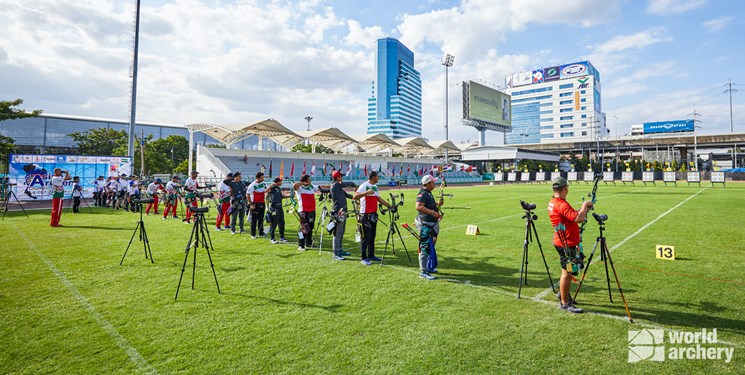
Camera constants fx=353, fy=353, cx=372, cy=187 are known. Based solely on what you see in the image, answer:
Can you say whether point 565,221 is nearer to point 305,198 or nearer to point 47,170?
point 305,198

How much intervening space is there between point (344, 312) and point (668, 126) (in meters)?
122

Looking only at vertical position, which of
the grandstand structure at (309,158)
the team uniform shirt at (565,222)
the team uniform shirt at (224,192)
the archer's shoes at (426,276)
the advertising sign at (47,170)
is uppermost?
the grandstand structure at (309,158)

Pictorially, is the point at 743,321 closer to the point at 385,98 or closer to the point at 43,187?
the point at 43,187

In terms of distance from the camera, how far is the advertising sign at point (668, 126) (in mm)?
92312

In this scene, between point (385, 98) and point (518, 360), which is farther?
point (385, 98)

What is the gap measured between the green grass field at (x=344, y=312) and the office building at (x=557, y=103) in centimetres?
13183

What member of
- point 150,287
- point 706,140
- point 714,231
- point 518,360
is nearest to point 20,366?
point 150,287

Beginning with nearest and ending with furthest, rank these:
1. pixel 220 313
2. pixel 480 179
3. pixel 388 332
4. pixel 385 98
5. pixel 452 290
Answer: pixel 388 332, pixel 220 313, pixel 452 290, pixel 480 179, pixel 385 98

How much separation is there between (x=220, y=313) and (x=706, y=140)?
109m

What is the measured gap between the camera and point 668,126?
95.1 meters

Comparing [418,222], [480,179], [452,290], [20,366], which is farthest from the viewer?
[480,179]

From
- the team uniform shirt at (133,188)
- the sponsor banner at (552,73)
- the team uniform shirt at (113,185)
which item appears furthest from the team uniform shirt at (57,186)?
the sponsor banner at (552,73)

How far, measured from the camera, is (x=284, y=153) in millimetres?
49375

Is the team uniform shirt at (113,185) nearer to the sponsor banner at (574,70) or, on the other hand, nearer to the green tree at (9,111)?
the green tree at (9,111)
